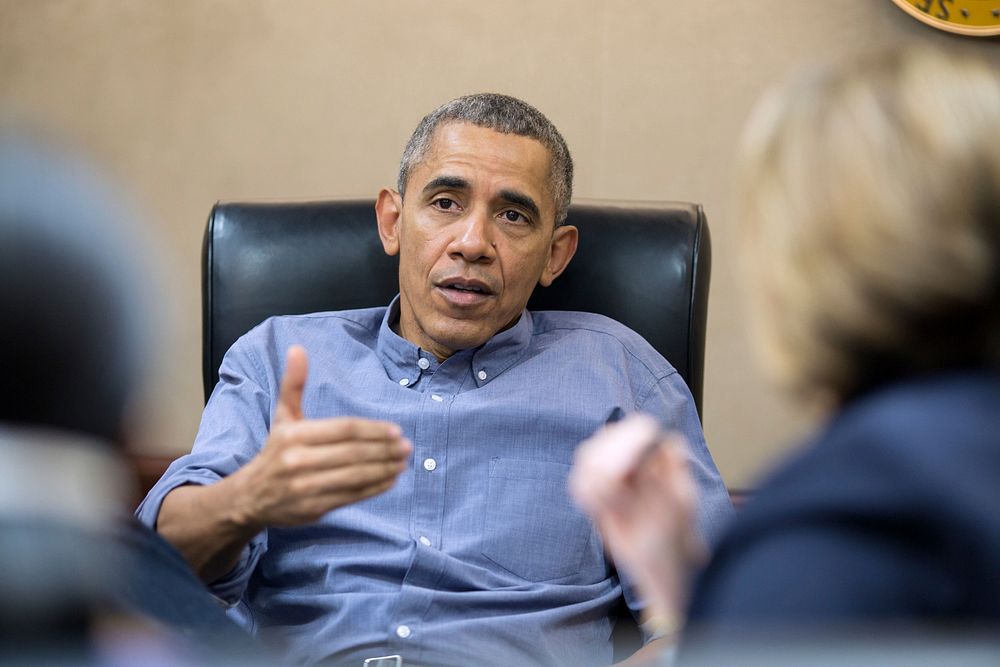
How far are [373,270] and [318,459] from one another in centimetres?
82

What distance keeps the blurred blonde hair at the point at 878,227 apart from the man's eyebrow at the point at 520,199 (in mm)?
1051

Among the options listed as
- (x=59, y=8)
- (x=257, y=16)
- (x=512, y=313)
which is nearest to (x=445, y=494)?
(x=512, y=313)

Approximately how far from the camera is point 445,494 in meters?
1.60

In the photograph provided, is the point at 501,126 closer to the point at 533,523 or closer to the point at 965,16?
the point at 533,523

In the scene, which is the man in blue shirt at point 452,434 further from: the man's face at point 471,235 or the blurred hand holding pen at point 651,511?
the blurred hand holding pen at point 651,511

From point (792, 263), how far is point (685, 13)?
213 cm

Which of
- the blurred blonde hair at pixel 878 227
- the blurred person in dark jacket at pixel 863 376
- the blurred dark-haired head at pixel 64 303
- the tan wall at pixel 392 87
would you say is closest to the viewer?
the blurred dark-haired head at pixel 64 303

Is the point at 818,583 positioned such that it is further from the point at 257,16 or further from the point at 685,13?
the point at 257,16

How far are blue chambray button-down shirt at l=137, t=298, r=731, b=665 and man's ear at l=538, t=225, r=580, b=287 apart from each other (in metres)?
0.13

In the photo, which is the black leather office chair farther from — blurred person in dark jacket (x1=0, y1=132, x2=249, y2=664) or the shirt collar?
blurred person in dark jacket (x1=0, y1=132, x2=249, y2=664)

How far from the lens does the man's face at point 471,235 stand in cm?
171

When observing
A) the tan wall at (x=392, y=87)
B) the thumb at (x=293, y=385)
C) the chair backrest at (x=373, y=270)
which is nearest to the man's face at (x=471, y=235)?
the chair backrest at (x=373, y=270)

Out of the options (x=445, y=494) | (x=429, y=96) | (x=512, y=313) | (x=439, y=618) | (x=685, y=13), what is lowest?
(x=439, y=618)

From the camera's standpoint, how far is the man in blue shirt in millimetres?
1484
